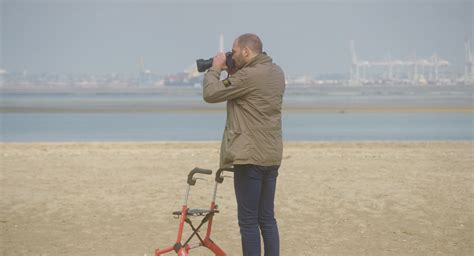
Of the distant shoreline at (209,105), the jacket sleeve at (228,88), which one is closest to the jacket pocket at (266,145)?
the jacket sleeve at (228,88)

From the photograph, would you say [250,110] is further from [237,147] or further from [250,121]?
[237,147]

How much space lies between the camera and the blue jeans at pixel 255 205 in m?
5.33

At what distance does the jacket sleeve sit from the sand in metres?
2.26

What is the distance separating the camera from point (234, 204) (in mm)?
9359

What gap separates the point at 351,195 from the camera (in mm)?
9875

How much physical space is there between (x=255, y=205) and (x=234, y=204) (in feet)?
13.0

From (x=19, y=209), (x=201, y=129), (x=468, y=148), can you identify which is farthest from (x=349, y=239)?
(x=201, y=129)

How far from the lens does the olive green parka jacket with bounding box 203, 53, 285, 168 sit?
207 inches

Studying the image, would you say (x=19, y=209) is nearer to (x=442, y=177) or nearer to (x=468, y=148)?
(x=442, y=177)

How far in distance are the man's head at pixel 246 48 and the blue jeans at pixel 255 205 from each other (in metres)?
0.64

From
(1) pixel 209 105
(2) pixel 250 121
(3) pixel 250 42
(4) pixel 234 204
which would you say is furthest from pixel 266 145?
(1) pixel 209 105

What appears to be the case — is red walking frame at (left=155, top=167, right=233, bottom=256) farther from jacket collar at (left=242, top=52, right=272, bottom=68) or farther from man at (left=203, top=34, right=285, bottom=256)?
jacket collar at (left=242, top=52, right=272, bottom=68)

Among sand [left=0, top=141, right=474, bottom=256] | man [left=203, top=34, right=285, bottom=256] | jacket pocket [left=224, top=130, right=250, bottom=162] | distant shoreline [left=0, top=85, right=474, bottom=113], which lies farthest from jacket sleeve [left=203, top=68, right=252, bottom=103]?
distant shoreline [left=0, top=85, right=474, bottom=113]

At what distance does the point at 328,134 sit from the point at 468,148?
765 cm
